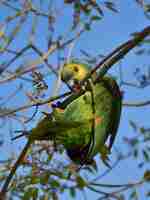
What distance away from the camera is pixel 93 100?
1.96 m

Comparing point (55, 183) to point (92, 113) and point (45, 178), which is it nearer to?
point (45, 178)

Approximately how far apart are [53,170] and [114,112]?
32 cm

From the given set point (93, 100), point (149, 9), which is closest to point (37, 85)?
point (93, 100)

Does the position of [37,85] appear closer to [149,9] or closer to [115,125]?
[115,125]

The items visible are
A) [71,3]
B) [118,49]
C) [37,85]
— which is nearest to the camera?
[118,49]

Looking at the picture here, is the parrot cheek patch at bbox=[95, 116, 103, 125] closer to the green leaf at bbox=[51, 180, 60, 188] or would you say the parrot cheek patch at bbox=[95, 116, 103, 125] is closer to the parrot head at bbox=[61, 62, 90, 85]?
the parrot head at bbox=[61, 62, 90, 85]

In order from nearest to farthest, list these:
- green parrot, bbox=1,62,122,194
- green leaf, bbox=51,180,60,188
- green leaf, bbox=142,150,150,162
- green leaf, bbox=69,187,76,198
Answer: green parrot, bbox=1,62,122,194, green leaf, bbox=51,180,60,188, green leaf, bbox=69,187,76,198, green leaf, bbox=142,150,150,162

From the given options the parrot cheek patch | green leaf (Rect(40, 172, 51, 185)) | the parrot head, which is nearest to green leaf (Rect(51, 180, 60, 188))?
green leaf (Rect(40, 172, 51, 185))

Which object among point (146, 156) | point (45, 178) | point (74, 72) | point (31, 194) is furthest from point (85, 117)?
point (146, 156)

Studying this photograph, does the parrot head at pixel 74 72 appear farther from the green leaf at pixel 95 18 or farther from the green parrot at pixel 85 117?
the green leaf at pixel 95 18

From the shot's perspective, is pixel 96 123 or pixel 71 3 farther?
pixel 71 3

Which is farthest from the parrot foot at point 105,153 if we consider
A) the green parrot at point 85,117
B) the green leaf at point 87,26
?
the green leaf at point 87,26

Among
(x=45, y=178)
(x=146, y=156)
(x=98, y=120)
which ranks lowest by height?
(x=146, y=156)

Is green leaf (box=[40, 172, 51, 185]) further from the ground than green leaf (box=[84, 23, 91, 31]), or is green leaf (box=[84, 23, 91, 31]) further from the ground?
green leaf (box=[84, 23, 91, 31])
